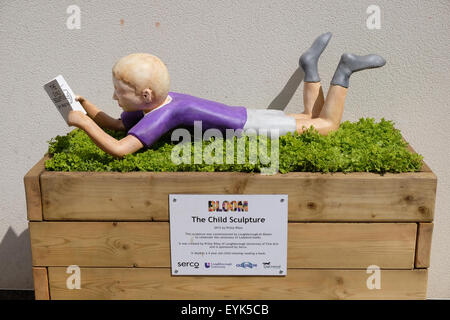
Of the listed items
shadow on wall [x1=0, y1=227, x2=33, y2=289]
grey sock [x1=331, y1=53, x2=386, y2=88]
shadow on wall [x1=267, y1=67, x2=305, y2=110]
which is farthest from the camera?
shadow on wall [x1=0, y1=227, x2=33, y2=289]

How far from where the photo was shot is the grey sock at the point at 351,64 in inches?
85.4

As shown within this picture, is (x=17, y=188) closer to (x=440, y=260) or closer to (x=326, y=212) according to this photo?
(x=326, y=212)

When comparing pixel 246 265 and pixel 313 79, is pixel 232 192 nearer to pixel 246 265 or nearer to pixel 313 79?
pixel 246 265

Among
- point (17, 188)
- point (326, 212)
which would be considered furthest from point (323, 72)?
point (17, 188)

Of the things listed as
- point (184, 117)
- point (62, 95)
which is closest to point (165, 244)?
point (184, 117)

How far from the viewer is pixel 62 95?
2.13m

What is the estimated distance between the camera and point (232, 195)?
198 centimetres

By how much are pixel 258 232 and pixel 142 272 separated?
0.50 metres

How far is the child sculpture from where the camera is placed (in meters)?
2.00

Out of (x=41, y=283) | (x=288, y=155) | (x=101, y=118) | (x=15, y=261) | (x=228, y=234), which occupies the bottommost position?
(x=15, y=261)

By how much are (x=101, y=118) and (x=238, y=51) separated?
28.3 inches

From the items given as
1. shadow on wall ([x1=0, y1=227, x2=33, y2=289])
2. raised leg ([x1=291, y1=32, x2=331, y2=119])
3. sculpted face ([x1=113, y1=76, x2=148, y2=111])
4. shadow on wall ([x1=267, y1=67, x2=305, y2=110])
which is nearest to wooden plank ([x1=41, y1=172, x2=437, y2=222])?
sculpted face ([x1=113, y1=76, x2=148, y2=111])

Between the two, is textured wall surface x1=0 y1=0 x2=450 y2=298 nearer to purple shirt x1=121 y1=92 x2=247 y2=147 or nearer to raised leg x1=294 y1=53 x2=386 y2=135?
raised leg x1=294 y1=53 x2=386 y2=135

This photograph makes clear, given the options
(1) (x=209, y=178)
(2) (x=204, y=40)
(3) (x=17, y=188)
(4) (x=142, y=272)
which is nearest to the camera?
(1) (x=209, y=178)
